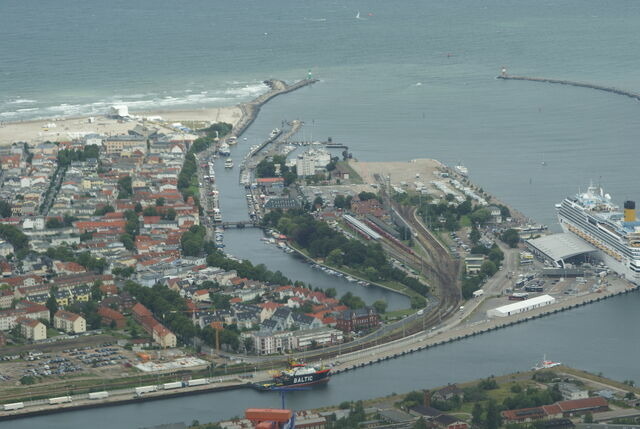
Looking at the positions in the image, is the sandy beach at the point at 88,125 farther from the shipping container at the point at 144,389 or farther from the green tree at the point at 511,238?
the shipping container at the point at 144,389

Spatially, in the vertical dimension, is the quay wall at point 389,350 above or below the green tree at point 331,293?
below

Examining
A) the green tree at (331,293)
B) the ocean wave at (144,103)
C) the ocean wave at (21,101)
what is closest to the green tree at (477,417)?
the green tree at (331,293)

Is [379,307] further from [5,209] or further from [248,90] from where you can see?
[248,90]

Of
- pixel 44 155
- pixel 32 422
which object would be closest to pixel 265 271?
pixel 32 422

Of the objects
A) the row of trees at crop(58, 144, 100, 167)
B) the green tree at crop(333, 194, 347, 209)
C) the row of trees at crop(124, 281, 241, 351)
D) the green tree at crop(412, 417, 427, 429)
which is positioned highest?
the row of trees at crop(58, 144, 100, 167)

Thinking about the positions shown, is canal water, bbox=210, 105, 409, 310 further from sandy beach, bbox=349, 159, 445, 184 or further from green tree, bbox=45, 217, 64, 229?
green tree, bbox=45, 217, 64, 229

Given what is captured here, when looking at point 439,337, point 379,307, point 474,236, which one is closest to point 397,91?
point 474,236

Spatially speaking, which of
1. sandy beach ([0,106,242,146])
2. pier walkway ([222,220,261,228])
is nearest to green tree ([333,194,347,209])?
pier walkway ([222,220,261,228])
